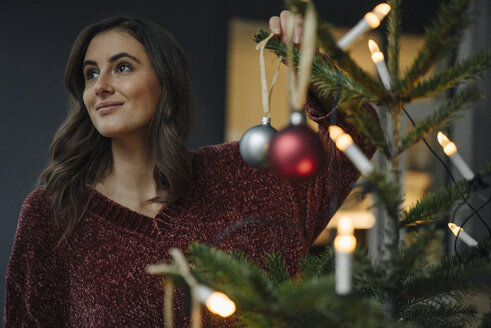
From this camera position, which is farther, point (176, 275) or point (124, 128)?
point (124, 128)

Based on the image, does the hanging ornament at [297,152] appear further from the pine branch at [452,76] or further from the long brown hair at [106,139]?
the long brown hair at [106,139]

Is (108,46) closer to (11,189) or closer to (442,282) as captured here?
(442,282)

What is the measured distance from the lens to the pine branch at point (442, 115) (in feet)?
1.35

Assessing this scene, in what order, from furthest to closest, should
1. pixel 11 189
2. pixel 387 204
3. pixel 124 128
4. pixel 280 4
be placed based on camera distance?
pixel 280 4
pixel 11 189
pixel 124 128
pixel 387 204

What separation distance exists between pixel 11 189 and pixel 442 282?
2425 millimetres

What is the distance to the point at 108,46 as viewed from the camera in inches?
49.1

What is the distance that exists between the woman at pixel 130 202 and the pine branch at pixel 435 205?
0.65 metres

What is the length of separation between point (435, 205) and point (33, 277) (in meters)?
1.06

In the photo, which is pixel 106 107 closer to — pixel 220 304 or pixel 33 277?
pixel 33 277

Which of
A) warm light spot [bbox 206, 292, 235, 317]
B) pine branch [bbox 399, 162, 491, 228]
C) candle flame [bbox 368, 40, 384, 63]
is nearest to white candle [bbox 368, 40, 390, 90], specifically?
candle flame [bbox 368, 40, 384, 63]


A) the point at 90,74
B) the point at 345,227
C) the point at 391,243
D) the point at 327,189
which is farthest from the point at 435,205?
the point at 90,74

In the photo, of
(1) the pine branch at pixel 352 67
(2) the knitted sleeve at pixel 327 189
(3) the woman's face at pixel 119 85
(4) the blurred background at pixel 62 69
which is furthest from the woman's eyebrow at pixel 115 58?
(1) the pine branch at pixel 352 67

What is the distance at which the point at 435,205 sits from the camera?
0.45 meters

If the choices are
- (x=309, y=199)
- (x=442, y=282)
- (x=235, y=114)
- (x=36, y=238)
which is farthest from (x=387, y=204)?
(x=235, y=114)
